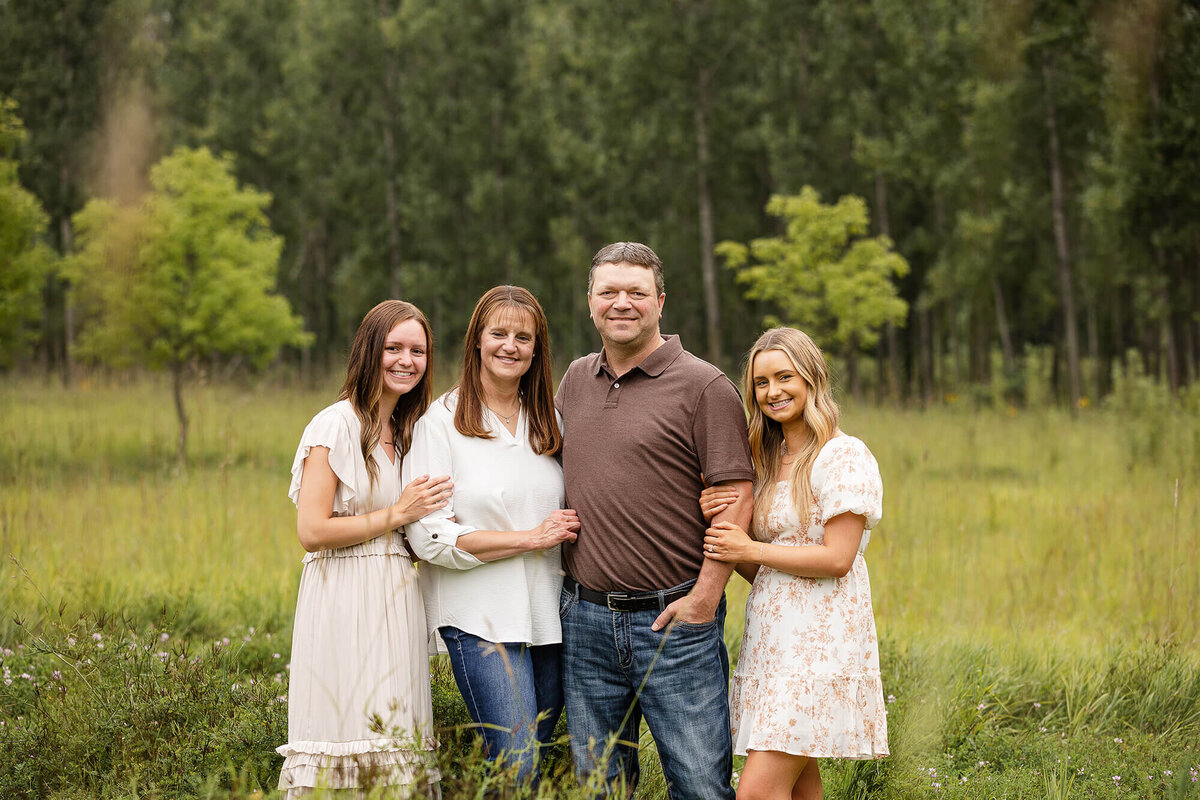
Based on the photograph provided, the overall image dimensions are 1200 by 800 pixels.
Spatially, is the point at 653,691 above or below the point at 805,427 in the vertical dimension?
below

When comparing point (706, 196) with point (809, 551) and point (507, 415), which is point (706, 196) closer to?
point (507, 415)

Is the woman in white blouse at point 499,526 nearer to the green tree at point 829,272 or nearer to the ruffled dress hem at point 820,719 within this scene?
the ruffled dress hem at point 820,719

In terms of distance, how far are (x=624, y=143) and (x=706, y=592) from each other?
25.3 metres

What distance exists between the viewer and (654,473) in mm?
3443

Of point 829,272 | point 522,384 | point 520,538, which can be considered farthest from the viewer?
point 829,272

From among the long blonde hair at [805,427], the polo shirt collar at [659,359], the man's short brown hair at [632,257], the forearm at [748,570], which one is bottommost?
the forearm at [748,570]

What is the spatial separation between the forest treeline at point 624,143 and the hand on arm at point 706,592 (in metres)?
18.6

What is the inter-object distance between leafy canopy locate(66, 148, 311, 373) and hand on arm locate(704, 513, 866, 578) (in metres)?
11.3

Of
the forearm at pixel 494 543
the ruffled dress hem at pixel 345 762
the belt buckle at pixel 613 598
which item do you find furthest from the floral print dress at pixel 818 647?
the ruffled dress hem at pixel 345 762

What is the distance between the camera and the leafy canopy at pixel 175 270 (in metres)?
13.3

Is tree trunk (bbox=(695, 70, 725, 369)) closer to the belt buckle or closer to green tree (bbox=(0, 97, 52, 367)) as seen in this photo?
green tree (bbox=(0, 97, 52, 367))

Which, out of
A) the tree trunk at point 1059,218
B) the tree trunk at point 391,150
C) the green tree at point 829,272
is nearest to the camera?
the green tree at point 829,272

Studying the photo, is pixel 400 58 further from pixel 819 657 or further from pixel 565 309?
pixel 819 657

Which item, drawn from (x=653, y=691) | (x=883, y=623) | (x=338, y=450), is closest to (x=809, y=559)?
(x=653, y=691)
